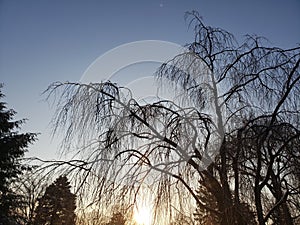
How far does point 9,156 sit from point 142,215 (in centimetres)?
862

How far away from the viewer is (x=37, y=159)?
12.3ft

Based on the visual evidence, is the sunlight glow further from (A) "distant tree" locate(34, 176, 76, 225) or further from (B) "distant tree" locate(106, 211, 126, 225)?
(A) "distant tree" locate(34, 176, 76, 225)

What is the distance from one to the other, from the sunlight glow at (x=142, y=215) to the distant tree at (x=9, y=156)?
7.16 m

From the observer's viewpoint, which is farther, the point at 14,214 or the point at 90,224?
the point at 14,214

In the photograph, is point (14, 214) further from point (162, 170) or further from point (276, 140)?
point (276, 140)

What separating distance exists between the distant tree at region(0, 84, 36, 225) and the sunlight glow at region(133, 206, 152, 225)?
7156mm

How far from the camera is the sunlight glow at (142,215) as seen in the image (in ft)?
10.7

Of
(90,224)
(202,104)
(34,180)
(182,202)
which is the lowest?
(90,224)

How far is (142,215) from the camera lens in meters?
3.38

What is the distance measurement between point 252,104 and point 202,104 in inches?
30.5

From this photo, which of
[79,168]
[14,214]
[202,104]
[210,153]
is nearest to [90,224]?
[79,168]

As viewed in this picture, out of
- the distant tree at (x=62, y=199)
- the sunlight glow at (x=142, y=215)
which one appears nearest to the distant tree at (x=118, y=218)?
the sunlight glow at (x=142, y=215)

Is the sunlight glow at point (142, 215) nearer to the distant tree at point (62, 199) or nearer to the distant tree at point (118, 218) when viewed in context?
the distant tree at point (118, 218)

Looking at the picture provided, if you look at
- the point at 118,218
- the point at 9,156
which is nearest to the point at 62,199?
the point at 118,218
